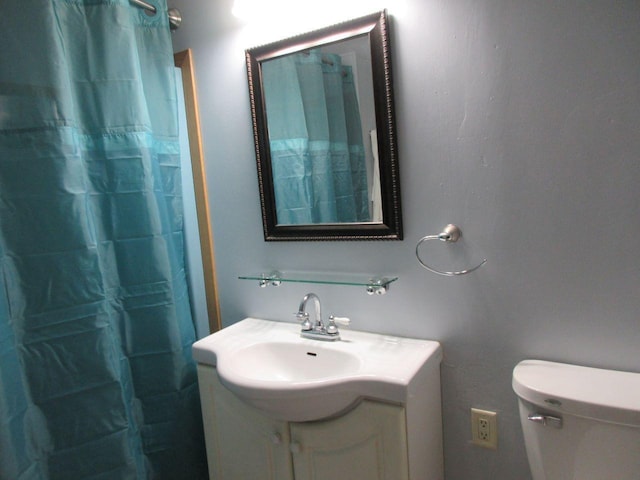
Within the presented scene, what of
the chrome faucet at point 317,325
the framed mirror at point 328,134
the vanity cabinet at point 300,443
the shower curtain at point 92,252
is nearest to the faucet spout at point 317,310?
the chrome faucet at point 317,325

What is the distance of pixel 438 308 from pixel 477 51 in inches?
28.7

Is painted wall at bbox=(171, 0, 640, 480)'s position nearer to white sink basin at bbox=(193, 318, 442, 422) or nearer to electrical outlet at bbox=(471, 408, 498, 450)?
electrical outlet at bbox=(471, 408, 498, 450)

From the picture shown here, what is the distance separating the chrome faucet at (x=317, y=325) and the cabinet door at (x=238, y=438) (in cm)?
29

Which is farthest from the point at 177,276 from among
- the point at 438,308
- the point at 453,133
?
the point at 453,133

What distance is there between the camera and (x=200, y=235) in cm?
177

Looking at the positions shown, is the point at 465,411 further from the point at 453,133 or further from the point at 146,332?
the point at 146,332

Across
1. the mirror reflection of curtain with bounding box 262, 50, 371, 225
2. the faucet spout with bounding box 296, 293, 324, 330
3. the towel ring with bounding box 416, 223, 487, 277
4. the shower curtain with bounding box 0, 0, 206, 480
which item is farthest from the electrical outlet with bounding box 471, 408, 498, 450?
the shower curtain with bounding box 0, 0, 206, 480

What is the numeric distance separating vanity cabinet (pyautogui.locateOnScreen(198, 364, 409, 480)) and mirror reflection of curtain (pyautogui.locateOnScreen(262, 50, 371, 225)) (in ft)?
1.98

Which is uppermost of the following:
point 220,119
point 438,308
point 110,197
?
point 220,119

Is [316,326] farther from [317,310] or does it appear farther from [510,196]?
[510,196]

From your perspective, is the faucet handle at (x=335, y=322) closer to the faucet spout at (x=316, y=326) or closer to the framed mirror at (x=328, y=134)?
the faucet spout at (x=316, y=326)

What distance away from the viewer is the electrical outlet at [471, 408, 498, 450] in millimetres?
1254

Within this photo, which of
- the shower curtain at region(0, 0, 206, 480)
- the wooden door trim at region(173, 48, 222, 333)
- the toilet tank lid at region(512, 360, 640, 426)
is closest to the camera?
the toilet tank lid at region(512, 360, 640, 426)

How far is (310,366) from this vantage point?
1382 millimetres
